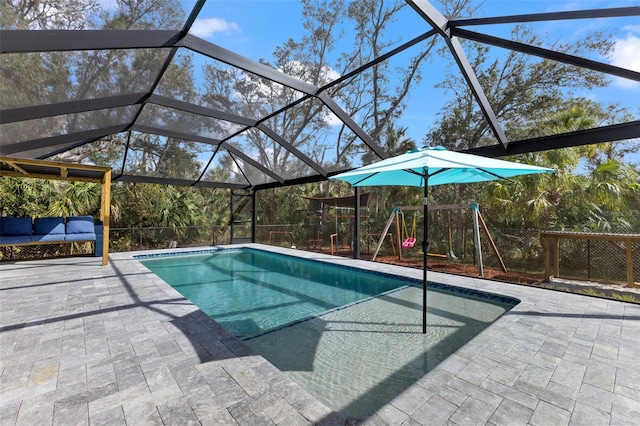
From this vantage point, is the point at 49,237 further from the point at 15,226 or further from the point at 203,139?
the point at 203,139

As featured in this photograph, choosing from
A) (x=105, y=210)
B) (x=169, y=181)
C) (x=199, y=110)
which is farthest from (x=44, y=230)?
(x=199, y=110)

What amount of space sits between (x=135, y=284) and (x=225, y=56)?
14.1 feet

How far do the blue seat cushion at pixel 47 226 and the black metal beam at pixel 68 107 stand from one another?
13.7ft

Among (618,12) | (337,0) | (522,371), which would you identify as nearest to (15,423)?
(522,371)

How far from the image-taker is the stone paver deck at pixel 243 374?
188 cm

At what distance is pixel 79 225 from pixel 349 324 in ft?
26.3

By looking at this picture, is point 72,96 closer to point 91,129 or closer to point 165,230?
point 91,129

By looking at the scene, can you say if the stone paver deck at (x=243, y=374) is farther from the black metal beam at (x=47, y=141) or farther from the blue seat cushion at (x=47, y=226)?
the blue seat cushion at (x=47, y=226)

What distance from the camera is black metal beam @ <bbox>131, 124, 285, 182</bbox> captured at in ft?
23.9

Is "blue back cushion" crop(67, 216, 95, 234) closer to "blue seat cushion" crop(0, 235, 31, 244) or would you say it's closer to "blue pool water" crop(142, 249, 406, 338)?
"blue seat cushion" crop(0, 235, 31, 244)

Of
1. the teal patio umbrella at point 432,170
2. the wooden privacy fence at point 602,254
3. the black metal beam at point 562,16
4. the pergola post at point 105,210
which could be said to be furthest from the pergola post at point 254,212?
the black metal beam at point 562,16

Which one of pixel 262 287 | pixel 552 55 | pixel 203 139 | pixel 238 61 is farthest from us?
pixel 203 139

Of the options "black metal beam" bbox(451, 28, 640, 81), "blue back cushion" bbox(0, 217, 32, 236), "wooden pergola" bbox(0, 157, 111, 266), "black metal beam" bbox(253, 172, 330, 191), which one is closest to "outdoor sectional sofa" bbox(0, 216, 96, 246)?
"blue back cushion" bbox(0, 217, 32, 236)

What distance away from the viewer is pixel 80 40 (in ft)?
10.9
